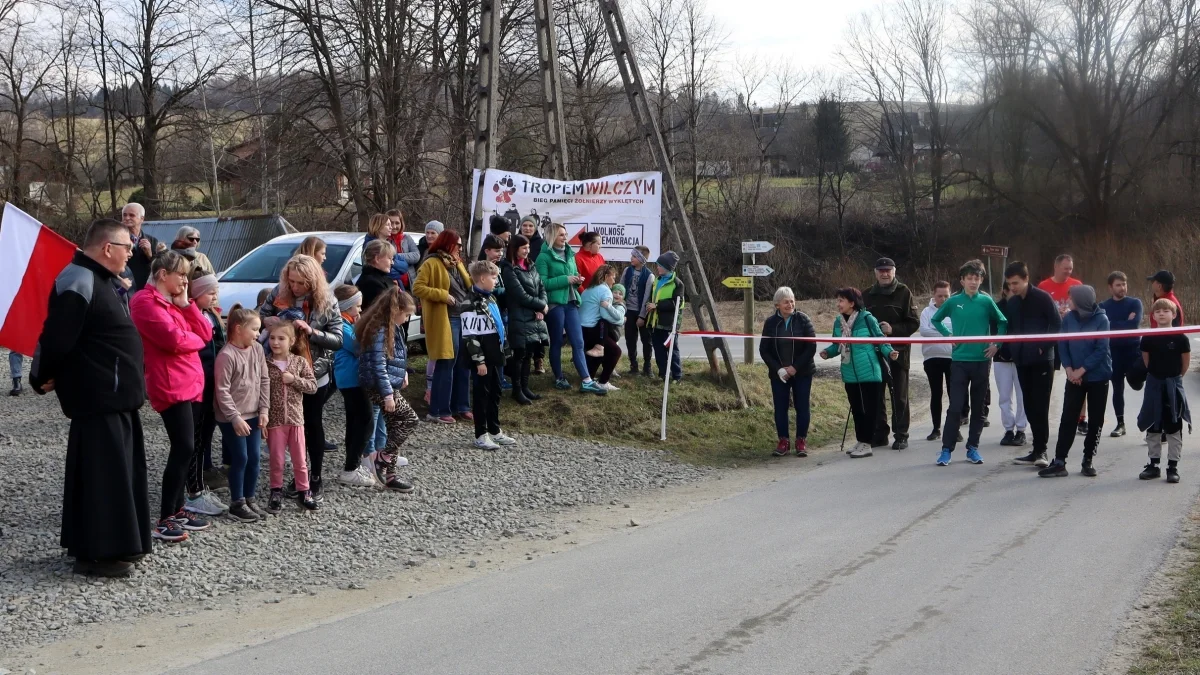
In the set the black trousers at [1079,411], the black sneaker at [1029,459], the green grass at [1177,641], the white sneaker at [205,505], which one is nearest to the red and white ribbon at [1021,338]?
the black trousers at [1079,411]

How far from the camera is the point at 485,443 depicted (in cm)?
1069

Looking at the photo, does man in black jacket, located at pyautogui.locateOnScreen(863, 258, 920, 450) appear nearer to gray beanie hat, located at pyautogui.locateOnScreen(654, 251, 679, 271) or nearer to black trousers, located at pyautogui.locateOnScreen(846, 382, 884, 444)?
black trousers, located at pyautogui.locateOnScreen(846, 382, 884, 444)

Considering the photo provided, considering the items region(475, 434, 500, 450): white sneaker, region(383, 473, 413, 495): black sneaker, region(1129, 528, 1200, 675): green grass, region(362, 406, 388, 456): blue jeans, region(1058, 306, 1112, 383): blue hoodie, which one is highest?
region(1058, 306, 1112, 383): blue hoodie

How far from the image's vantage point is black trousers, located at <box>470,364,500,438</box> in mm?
10656

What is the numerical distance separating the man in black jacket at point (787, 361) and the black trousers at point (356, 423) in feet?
14.9

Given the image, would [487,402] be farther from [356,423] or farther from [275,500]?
[275,500]

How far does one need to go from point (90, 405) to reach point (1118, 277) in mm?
11140

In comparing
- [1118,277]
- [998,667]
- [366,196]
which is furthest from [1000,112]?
[998,667]

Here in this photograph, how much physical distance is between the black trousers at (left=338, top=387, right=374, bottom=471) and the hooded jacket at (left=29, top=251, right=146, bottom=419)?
2.38 m

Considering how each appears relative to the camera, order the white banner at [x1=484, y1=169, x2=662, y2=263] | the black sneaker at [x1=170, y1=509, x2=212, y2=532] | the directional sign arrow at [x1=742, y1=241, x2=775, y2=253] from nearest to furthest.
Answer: the black sneaker at [x1=170, y1=509, x2=212, y2=532]
the white banner at [x1=484, y1=169, x2=662, y2=263]
the directional sign arrow at [x1=742, y1=241, x2=775, y2=253]

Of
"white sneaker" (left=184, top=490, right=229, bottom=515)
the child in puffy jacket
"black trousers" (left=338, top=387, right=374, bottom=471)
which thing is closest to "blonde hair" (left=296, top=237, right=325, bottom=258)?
the child in puffy jacket

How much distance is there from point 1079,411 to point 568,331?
5735 mm

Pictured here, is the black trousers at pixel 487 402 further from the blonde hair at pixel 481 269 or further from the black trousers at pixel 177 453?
the black trousers at pixel 177 453

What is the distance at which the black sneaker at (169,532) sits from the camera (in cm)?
718
